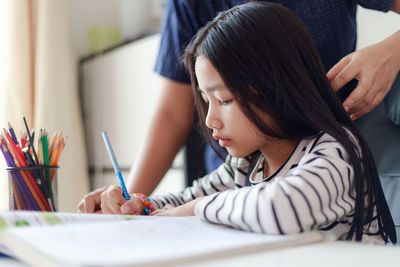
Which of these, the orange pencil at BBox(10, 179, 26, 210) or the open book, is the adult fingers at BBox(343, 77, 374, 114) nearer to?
the open book

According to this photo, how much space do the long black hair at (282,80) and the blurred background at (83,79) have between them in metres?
0.76

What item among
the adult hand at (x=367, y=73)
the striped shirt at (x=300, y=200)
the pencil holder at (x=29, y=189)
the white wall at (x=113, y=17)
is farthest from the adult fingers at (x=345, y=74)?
the white wall at (x=113, y=17)

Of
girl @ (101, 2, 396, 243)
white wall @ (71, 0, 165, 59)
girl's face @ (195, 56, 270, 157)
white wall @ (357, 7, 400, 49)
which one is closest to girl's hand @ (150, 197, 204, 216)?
girl @ (101, 2, 396, 243)

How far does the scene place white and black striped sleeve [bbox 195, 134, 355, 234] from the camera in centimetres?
56

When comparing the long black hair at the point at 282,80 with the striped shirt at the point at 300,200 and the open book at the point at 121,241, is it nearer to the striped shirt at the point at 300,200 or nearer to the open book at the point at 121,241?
the striped shirt at the point at 300,200

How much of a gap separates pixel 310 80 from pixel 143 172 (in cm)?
50

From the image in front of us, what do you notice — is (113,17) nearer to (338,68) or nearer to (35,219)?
(338,68)

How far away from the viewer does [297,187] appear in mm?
576

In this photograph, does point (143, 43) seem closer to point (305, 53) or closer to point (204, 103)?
point (204, 103)

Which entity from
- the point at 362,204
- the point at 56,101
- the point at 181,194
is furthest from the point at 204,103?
the point at 56,101

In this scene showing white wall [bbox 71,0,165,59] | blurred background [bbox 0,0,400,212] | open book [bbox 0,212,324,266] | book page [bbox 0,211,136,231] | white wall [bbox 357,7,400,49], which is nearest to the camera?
open book [bbox 0,212,324,266]

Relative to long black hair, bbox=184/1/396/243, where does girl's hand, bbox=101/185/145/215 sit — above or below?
below

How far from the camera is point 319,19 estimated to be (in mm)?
973

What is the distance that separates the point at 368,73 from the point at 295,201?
33 centimetres
